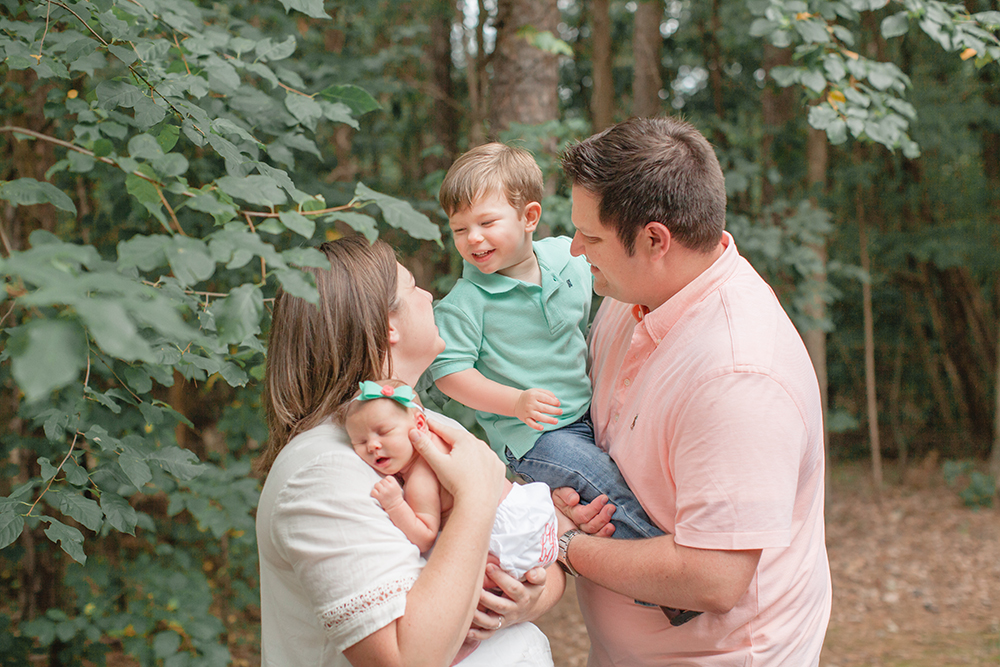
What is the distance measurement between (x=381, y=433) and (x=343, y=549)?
23 cm

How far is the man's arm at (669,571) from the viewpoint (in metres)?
1.46

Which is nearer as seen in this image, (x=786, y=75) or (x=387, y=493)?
(x=387, y=493)

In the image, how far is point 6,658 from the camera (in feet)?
9.52

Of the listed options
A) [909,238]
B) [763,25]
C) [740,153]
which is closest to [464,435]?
[763,25]

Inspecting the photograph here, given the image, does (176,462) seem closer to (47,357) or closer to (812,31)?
(47,357)

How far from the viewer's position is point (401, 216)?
128 cm

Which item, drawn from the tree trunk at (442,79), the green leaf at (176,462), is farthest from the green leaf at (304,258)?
the tree trunk at (442,79)

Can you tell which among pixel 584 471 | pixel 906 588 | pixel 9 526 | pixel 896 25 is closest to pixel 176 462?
pixel 9 526

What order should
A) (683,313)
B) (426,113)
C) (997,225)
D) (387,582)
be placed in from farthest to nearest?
(997,225) → (426,113) → (683,313) → (387,582)

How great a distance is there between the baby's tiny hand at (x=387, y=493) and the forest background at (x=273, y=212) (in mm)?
415

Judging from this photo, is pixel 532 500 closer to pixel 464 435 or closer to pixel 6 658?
pixel 464 435

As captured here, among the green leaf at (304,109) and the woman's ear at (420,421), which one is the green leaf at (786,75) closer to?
the green leaf at (304,109)

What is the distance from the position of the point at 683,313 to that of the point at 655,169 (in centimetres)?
33

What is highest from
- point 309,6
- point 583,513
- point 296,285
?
point 309,6
